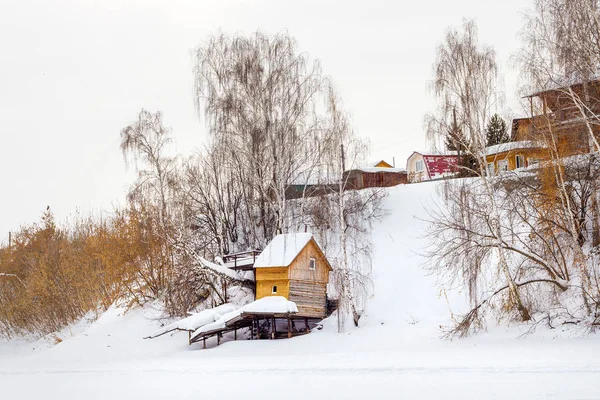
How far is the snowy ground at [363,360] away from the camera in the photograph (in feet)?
55.7

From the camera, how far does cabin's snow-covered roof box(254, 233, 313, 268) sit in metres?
30.7

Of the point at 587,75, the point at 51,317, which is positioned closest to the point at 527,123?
the point at 587,75

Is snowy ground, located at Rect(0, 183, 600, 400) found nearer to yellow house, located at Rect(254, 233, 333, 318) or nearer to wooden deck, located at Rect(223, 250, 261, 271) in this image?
yellow house, located at Rect(254, 233, 333, 318)

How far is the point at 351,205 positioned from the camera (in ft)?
127

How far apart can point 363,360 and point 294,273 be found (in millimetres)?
8434

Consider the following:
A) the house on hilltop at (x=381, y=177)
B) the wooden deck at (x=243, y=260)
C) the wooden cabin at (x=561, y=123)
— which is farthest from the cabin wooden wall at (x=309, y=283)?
the house on hilltop at (x=381, y=177)

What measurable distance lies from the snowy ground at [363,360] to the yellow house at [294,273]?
4.88 ft

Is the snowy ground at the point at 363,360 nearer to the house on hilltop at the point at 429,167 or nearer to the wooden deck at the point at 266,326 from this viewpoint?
the wooden deck at the point at 266,326

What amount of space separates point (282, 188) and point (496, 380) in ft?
57.9

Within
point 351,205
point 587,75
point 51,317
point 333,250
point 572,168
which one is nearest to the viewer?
point 587,75

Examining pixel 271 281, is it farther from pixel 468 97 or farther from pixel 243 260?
pixel 468 97

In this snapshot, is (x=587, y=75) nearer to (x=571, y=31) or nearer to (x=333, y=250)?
(x=571, y=31)

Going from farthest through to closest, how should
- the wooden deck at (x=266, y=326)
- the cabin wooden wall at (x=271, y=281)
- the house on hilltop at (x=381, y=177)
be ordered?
the house on hilltop at (x=381, y=177) → the cabin wooden wall at (x=271, y=281) → the wooden deck at (x=266, y=326)

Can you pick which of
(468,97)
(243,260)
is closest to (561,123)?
(468,97)
